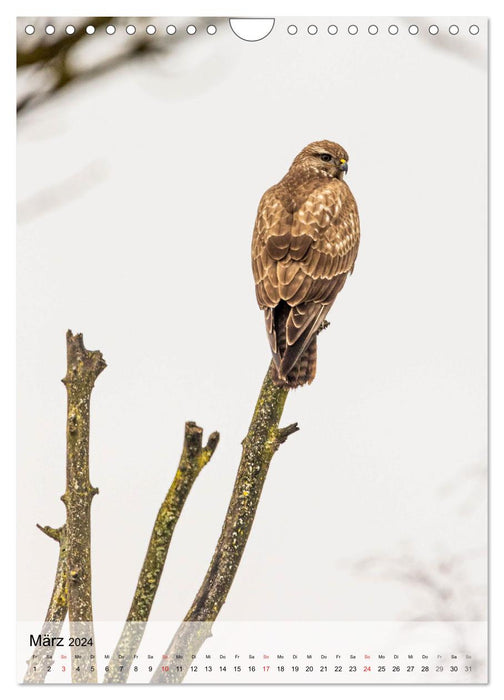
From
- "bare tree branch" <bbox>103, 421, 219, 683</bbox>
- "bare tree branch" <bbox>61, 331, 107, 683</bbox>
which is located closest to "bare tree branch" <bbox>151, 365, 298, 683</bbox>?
"bare tree branch" <bbox>103, 421, 219, 683</bbox>

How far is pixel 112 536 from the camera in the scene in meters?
4.85

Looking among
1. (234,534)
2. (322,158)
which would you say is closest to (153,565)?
(234,534)

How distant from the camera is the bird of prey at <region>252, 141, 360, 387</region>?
4711 millimetres

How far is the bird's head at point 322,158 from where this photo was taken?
4.96 meters

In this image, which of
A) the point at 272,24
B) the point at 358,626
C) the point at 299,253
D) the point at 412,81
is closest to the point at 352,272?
the point at 299,253

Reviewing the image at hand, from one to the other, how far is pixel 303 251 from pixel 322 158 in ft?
1.78

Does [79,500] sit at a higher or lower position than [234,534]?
higher

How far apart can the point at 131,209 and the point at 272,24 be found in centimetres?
118

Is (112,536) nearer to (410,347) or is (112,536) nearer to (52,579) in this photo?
(52,579)

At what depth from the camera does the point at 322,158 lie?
5.04m

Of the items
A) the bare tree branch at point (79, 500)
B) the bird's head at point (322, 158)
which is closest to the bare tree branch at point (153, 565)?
the bare tree branch at point (79, 500)

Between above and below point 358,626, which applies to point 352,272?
above

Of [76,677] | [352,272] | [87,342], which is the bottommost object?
[76,677]

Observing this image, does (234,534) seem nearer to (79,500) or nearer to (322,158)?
(79,500)
